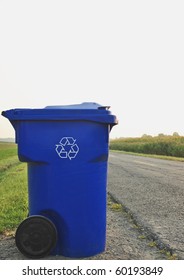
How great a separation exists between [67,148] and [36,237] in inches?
34.3

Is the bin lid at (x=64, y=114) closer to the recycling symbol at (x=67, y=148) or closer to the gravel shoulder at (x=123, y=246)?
the recycling symbol at (x=67, y=148)

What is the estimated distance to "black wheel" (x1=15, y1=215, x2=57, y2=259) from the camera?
3.61 m

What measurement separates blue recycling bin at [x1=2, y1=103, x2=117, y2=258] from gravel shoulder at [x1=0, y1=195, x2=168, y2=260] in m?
0.19

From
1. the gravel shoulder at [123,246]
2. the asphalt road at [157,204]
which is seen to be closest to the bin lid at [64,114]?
the gravel shoulder at [123,246]

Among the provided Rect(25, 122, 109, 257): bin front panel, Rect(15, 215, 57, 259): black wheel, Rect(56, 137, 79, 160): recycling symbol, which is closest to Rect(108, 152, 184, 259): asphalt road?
Rect(25, 122, 109, 257): bin front panel

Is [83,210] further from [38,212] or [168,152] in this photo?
[168,152]

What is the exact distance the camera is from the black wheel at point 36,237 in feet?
11.8

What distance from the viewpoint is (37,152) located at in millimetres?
3576

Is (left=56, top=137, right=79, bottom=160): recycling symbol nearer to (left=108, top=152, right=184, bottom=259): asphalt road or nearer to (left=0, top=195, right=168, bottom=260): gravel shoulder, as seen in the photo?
(left=0, top=195, right=168, bottom=260): gravel shoulder

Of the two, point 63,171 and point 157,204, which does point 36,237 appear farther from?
point 157,204

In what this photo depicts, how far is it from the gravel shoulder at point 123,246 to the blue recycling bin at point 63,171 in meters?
0.19

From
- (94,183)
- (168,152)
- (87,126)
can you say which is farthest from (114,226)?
(168,152)
